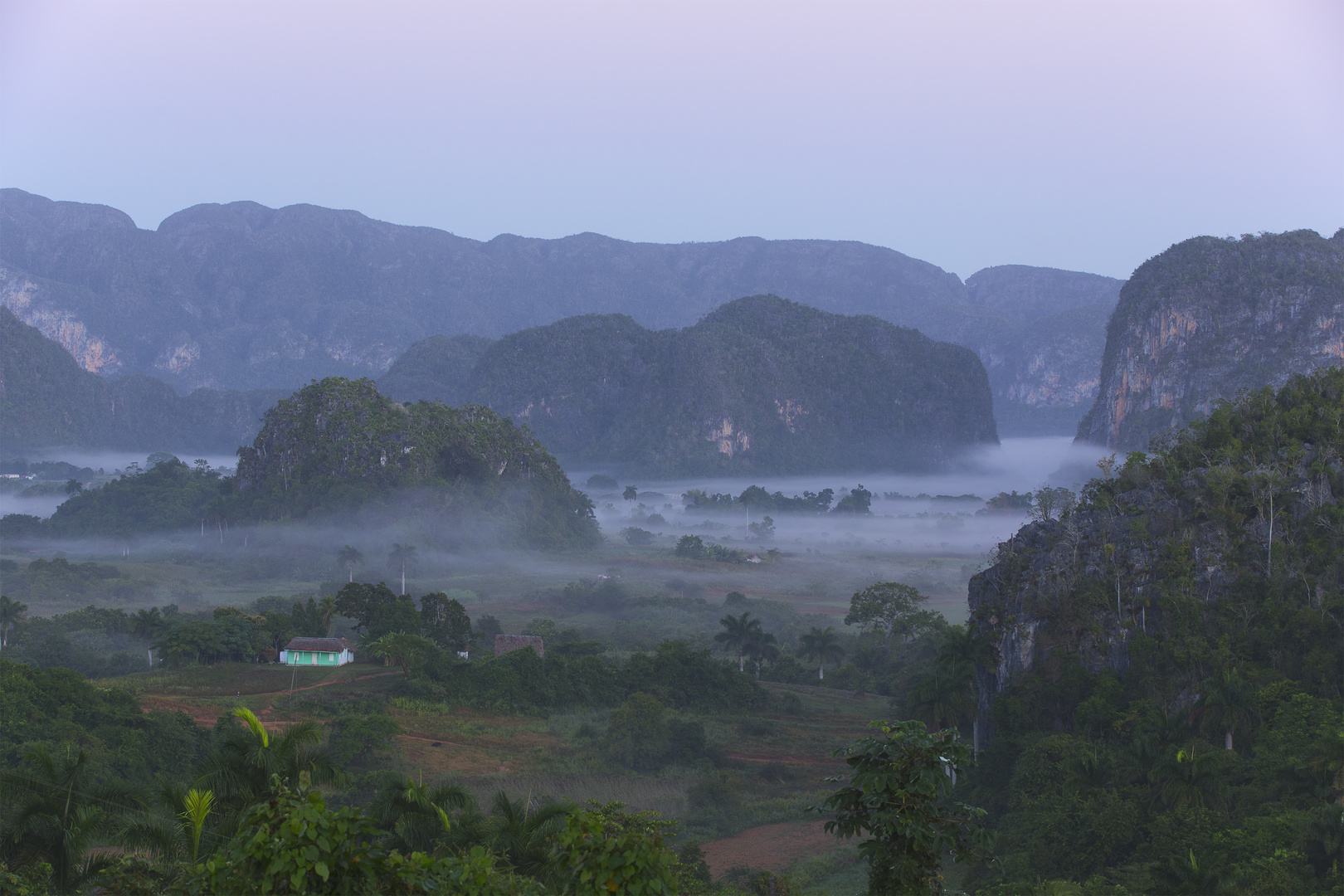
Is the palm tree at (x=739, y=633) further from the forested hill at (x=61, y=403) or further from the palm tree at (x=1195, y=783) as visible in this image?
the forested hill at (x=61, y=403)

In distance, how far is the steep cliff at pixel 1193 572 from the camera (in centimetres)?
2912

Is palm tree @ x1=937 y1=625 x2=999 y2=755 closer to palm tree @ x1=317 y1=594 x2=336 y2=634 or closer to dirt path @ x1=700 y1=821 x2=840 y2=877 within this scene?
dirt path @ x1=700 y1=821 x2=840 y2=877

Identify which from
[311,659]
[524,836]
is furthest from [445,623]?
[524,836]

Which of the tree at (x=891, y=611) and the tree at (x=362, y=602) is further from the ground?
the tree at (x=362, y=602)

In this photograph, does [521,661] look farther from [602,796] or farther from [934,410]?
[934,410]

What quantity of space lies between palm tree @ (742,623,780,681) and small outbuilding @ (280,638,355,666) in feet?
62.1

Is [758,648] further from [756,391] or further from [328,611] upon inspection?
[756,391]

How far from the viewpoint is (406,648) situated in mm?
42438

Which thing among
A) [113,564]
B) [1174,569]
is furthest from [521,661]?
[113,564]

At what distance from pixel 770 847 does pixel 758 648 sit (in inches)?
910

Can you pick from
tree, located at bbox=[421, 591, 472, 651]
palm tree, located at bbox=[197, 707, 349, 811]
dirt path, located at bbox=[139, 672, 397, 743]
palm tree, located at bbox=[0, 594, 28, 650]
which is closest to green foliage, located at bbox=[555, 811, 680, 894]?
palm tree, located at bbox=[197, 707, 349, 811]

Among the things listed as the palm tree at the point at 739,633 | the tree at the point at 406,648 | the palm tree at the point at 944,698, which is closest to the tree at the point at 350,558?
the tree at the point at 406,648

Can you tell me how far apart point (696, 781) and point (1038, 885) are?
45.7ft

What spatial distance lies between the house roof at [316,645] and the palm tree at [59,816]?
102 feet
